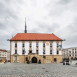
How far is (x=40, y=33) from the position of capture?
60844 millimetres

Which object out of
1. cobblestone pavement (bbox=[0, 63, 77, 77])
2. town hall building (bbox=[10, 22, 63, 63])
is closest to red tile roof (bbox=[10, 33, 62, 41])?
town hall building (bbox=[10, 22, 63, 63])

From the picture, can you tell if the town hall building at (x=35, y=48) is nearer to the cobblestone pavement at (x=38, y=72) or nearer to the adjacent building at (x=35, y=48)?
the adjacent building at (x=35, y=48)

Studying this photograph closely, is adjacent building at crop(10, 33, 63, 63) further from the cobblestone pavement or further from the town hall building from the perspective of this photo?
the cobblestone pavement

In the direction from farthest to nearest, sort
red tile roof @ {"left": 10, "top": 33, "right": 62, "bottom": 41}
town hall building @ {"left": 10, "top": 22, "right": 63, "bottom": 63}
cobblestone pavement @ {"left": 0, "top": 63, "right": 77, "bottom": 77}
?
red tile roof @ {"left": 10, "top": 33, "right": 62, "bottom": 41}, town hall building @ {"left": 10, "top": 22, "right": 63, "bottom": 63}, cobblestone pavement @ {"left": 0, "top": 63, "right": 77, "bottom": 77}

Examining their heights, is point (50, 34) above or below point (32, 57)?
above

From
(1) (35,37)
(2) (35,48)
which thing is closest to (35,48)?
(2) (35,48)

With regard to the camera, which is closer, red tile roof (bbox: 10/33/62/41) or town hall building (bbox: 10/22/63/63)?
town hall building (bbox: 10/22/63/63)

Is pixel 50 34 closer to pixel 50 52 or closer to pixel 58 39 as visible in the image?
pixel 58 39

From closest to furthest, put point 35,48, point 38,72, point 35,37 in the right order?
point 38,72
point 35,48
point 35,37

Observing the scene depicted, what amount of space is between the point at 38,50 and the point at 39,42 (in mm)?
3628

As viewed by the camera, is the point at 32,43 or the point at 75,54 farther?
the point at 75,54

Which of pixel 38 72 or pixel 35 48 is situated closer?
pixel 38 72

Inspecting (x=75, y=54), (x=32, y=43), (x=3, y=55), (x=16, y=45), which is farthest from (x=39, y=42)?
(x=75, y=54)

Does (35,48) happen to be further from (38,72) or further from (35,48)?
(38,72)
